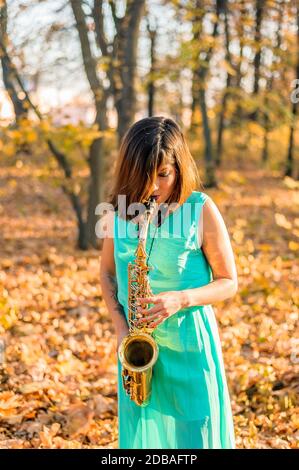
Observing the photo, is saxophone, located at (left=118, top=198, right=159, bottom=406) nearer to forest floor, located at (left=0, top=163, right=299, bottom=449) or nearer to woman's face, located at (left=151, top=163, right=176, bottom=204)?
woman's face, located at (left=151, top=163, right=176, bottom=204)

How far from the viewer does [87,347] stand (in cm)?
530

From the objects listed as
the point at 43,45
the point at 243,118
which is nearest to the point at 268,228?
the point at 43,45

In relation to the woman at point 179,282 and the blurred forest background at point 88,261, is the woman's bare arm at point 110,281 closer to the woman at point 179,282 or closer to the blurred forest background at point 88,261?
the woman at point 179,282

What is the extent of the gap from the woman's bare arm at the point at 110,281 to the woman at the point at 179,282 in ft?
0.44

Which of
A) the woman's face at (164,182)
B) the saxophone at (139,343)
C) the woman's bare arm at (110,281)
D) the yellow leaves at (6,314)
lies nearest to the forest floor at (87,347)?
the yellow leaves at (6,314)

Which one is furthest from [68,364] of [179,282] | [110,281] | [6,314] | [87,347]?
[179,282]

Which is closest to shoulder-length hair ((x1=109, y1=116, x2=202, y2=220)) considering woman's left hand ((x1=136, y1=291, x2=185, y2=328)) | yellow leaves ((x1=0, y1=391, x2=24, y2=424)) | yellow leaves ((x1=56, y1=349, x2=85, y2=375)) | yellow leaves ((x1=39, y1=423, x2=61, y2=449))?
woman's left hand ((x1=136, y1=291, x2=185, y2=328))

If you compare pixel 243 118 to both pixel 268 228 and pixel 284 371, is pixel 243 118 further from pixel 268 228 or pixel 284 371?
pixel 284 371

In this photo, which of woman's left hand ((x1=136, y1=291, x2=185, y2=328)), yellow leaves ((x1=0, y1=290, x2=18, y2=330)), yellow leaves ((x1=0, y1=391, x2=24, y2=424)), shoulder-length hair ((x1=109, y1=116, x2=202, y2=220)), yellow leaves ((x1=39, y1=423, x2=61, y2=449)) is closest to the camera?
woman's left hand ((x1=136, y1=291, x2=185, y2=328))

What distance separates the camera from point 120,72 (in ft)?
25.4

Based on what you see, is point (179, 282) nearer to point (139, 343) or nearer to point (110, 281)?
point (139, 343)

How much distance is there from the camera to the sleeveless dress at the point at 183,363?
7.28ft

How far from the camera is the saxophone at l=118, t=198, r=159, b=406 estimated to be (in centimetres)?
222

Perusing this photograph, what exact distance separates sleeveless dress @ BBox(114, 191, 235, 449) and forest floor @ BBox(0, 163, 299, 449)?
4.51ft
